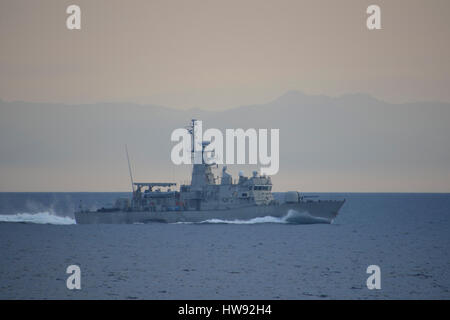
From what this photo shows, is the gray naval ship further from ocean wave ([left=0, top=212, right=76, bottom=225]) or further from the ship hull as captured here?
ocean wave ([left=0, top=212, right=76, bottom=225])

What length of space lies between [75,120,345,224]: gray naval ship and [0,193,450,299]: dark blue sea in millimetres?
1963

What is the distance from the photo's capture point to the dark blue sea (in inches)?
1476

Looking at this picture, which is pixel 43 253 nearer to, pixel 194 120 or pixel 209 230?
pixel 209 230

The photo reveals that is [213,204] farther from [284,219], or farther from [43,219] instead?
[43,219]

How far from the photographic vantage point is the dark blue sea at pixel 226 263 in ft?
123

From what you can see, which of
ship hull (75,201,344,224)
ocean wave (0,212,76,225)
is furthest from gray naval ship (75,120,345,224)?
ocean wave (0,212,76,225)

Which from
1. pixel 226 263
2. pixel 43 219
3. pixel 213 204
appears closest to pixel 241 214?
pixel 213 204

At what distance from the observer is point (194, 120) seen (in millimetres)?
82000

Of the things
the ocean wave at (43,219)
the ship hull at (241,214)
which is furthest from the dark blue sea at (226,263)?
the ocean wave at (43,219)

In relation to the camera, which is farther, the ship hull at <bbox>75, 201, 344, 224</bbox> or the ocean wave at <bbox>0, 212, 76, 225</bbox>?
the ocean wave at <bbox>0, 212, 76, 225</bbox>

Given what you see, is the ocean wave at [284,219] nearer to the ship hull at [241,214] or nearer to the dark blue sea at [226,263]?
the ship hull at [241,214]

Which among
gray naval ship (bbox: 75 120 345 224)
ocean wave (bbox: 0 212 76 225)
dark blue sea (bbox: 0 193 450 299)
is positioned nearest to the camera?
dark blue sea (bbox: 0 193 450 299)
